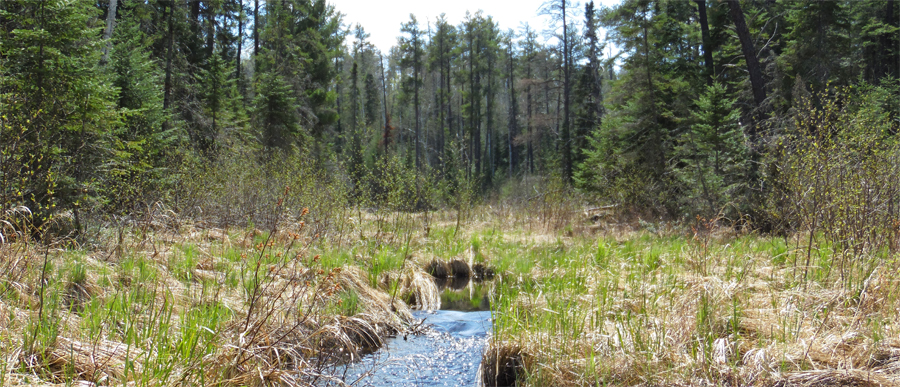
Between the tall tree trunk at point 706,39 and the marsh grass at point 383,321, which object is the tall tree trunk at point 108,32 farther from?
the tall tree trunk at point 706,39

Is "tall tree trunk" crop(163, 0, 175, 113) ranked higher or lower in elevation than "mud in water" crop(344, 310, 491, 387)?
higher

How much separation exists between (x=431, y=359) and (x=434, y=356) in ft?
0.29

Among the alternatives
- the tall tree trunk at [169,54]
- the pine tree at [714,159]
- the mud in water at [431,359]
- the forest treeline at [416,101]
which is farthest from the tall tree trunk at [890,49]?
the tall tree trunk at [169,54]

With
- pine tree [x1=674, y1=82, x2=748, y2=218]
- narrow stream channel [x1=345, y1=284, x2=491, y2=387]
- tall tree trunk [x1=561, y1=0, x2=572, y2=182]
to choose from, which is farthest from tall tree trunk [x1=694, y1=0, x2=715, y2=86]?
narrow stream channel [x1=345, y1=284, x2=491, y2=387]

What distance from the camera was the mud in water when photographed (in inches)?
155

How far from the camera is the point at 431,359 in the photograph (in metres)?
4.46

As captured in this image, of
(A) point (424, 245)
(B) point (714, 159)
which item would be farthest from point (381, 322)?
(B) point (714, 159)

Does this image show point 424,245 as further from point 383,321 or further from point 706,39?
point 706,39

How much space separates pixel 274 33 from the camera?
68.7 ft

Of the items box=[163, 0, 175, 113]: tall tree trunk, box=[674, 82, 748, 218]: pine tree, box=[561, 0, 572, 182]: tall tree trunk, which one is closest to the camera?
box=[674, 82, 748, 218]: pine tree

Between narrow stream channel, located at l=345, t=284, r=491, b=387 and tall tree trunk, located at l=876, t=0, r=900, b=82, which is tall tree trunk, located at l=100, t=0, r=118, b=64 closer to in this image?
narrow stream channel, located at l=345, t=284, r=491, b=387

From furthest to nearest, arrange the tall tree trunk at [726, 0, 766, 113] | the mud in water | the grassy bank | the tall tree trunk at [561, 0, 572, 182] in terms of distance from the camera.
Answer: the tall tree trunk at [561, 0, 572, 182] < the tall tree trunk at [726, 0, 766, 113] < the mud in water < the grassy bank

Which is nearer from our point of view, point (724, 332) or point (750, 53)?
point (724, 332)

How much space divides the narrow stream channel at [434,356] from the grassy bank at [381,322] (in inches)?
8.0
